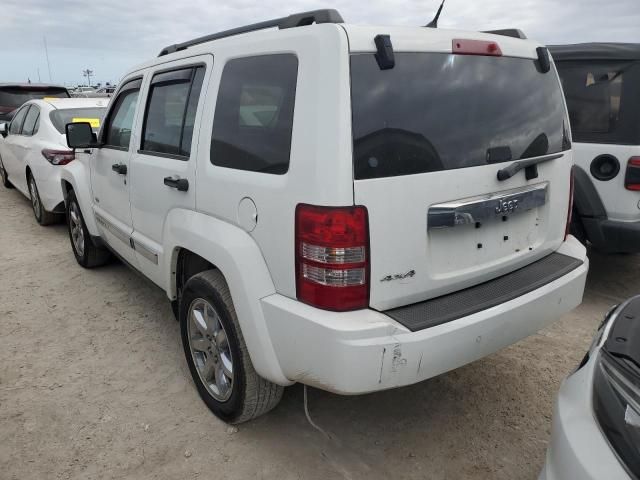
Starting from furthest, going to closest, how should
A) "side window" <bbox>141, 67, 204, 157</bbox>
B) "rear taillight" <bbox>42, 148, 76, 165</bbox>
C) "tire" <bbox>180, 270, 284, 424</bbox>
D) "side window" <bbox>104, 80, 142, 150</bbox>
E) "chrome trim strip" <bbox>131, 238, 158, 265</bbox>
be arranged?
"rear taillight" <bbox>42, 148, 76, 165</bbox> < "side window" <bbox>104, 80, 142, 150</bbox> < "chrome trim strip" <bbox>131, 238, 158, 265</bbox> < "side window" <bbox>141, 67, 204, 157</bbox> < "tire" <bbox>180, 270, 284, 424</bbox>

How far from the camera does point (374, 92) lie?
188 centimetres

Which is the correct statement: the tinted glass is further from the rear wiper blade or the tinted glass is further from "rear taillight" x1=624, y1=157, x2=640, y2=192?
"rear taillight" x1=624, y1=157, x2=640, y2=192

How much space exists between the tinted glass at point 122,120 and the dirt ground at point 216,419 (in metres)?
1.37

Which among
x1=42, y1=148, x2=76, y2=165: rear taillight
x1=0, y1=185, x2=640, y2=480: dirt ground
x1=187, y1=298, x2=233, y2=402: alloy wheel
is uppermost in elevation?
x1=42, y1=148, x2=76, y2=165: rear taillight

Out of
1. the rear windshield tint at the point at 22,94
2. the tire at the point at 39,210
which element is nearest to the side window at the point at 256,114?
the tire at the point at 39,210

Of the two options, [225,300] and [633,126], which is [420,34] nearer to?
[225,300]

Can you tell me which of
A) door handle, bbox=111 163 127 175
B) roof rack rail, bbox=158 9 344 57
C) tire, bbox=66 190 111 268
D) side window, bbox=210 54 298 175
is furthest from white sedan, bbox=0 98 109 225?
side window, bbox=210 54 298 175

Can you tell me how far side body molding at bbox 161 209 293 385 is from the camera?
209cm

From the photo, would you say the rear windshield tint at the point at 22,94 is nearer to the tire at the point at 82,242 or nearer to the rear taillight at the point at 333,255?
the tire at the point at 82,242

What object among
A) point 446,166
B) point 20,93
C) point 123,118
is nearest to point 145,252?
point 123,118

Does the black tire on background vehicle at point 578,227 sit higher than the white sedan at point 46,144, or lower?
lower

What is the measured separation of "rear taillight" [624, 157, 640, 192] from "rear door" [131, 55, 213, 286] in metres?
3.17

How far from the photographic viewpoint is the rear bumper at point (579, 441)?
1.26 metres

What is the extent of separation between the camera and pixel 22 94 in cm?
1064
